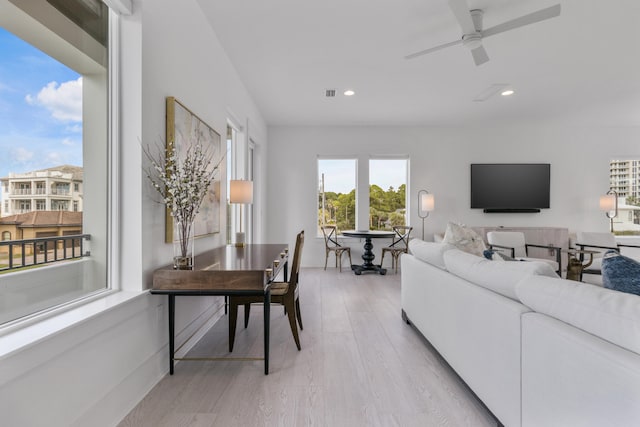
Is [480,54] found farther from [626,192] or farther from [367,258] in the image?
[626,192]

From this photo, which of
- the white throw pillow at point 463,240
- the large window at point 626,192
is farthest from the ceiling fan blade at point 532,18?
the large window at point 626,192

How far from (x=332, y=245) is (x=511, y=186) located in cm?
362

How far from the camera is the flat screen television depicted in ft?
20.8

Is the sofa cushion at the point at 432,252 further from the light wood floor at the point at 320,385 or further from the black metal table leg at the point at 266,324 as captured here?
the black metal table leg at the point at 266,324

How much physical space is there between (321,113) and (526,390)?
193 inches

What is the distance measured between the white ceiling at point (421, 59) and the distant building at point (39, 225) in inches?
81.1

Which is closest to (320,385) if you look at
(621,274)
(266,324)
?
(266,324)

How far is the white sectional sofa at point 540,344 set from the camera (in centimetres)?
105

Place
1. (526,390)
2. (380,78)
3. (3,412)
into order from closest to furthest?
(3,412)
(526,390)
(380,78)

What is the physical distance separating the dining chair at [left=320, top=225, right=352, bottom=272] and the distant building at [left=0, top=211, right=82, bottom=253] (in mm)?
4551

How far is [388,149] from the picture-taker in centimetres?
641

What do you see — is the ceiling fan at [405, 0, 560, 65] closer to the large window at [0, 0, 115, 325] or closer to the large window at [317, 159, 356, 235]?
the large window at [0, 0, 115, 325]

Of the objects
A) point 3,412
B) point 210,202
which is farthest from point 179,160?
point 3,412

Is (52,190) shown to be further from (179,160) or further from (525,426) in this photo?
(525,426)
